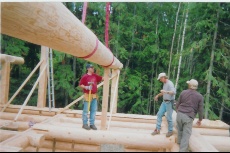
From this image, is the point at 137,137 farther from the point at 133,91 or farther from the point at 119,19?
the point at 119,19

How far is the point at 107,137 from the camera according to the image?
14.5 feet

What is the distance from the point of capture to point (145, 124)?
5.76m

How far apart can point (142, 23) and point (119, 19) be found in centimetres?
167

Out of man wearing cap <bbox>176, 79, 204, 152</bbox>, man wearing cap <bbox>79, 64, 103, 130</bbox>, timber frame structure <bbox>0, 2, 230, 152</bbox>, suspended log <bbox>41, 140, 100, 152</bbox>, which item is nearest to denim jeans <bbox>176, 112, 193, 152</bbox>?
man wearing cap <bbox>176, 79, 204, 152</bbox>

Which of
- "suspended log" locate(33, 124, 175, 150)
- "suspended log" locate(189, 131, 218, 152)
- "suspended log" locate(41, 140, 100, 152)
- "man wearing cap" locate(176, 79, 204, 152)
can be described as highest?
"man wearing cap" locate(176, 79, 204, 152)

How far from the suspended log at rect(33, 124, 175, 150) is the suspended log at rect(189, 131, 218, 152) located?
68 centimetres

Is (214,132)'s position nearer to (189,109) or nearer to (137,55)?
(189,109)

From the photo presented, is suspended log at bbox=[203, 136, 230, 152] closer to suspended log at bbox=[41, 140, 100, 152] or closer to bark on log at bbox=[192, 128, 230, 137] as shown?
bark on log at bbox=[192, 128, 230, 137]

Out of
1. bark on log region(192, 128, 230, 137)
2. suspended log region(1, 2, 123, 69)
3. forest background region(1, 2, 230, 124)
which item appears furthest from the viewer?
forest background region(1, 2, 230, 124)

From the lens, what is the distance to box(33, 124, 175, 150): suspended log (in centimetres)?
430

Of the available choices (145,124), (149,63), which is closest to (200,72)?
(149,63)

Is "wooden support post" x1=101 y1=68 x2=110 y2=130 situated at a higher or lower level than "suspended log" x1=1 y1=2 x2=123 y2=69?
lower

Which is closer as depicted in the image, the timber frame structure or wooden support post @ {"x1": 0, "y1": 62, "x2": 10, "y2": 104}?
the timber frame structure

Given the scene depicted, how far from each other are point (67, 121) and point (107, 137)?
5.89 feet
